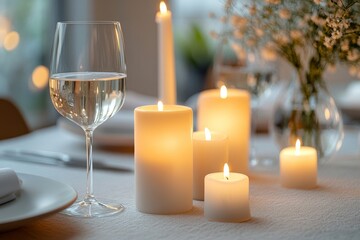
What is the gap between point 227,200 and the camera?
94 centimetres

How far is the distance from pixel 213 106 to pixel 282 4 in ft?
0.76

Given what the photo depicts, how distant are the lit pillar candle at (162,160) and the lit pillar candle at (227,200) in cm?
6

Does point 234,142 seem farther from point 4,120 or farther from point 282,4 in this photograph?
point 4,120

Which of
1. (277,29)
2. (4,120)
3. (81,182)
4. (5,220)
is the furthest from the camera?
(4,120)

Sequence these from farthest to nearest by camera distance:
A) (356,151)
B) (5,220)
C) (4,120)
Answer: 1. (4,120)
2. (356,151)
3. (5,220)

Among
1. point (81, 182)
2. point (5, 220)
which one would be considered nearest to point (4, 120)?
point (81, 182)

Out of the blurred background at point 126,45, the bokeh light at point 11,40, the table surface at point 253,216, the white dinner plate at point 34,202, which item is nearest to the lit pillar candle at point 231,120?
the table surface at point 253,216

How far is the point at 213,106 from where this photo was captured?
4.00 feet

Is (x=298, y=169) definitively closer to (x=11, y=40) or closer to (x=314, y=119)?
(x=314, y=119)

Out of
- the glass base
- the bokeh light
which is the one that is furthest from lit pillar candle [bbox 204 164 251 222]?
the bokeh light

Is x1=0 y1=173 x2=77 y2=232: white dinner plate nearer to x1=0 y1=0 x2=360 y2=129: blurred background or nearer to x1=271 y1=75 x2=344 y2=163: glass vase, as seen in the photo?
x1=271 y1=75 x2=344 y2=163: glass vase

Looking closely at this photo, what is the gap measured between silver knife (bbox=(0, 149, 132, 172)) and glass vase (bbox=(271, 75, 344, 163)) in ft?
1.09

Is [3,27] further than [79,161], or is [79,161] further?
[3,27]

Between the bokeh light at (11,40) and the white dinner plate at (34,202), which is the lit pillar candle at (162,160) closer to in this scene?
the white dinner plate at (34,202)
